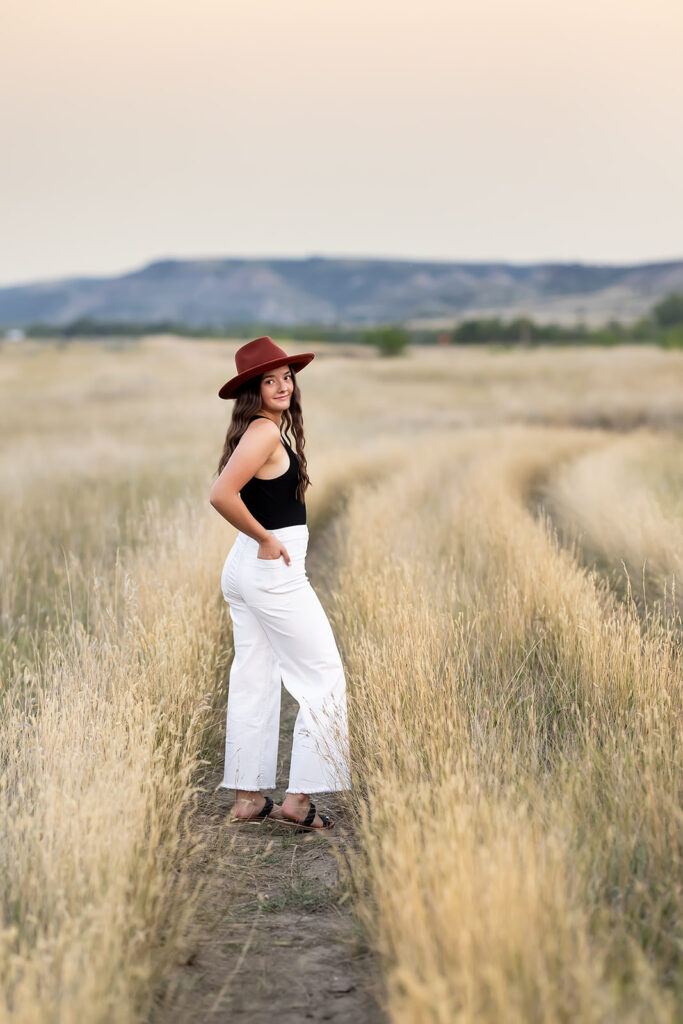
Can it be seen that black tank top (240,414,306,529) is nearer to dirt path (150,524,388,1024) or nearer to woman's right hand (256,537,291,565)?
woman's right hand (256,537,291,565)

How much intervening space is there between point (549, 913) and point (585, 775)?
0.95m

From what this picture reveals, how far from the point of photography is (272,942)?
3.25 m

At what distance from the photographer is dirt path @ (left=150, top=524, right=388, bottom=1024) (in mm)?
2877

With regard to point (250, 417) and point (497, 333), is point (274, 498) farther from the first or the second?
point (497, 333)

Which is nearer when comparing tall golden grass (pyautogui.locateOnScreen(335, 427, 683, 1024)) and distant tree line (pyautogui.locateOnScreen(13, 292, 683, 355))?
tall golden grass (pyautogui.locateOnScreen(335, 427, 683, 1024))

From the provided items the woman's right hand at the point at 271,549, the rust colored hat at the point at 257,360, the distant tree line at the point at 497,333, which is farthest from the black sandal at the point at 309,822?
the distant tree line at the point at 497,333

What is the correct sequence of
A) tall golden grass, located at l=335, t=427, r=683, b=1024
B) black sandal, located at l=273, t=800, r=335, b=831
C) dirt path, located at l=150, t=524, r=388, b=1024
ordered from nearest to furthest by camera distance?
1. tall golden grass, located at l=335, t=427, r=683, b=1024
2. dirt path, located at l=150, t=524, r=388, b=1024
3. black sandal, located at l=273, t=800, r=335, b=831

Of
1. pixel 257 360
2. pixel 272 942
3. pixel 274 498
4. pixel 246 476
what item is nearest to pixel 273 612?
pixel 274 498

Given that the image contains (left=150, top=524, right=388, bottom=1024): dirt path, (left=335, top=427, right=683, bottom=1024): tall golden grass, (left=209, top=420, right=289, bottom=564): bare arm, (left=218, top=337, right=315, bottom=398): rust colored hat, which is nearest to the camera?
(left=335, top=427, right=683, bottom=1024): tall golden grass

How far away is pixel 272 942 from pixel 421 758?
831mm

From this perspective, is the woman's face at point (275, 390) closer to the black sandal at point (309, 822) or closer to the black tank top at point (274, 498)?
the black tank top at point (274, 498)

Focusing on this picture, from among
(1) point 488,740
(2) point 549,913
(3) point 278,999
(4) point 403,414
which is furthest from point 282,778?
(4) point 403,414

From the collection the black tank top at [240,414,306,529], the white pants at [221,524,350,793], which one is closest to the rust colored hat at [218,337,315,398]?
the black tank top at [240,414,306,529]

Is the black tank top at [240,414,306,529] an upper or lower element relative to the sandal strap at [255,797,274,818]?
upper
